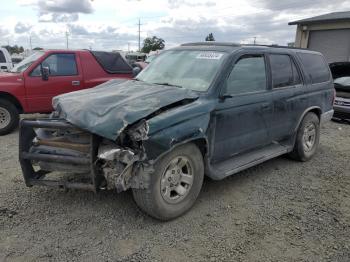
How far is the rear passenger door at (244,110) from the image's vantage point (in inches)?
157

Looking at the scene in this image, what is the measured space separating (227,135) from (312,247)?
1.53m

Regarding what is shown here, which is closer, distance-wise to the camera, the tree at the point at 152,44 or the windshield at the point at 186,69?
the windshield at the point at 186,69

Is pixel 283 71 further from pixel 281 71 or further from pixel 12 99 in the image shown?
pixel 12 99

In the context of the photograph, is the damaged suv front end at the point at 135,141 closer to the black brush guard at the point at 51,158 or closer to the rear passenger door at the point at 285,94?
the black brush guard at the point at 51,158

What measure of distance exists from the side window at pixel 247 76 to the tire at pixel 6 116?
17.0 ft

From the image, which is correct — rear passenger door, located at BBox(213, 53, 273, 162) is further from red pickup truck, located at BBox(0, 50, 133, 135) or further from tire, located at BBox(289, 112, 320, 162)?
red pickup truck, located at BBox(0, 50, 133, 135)

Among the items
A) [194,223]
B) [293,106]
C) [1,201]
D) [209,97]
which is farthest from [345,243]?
[1,201]

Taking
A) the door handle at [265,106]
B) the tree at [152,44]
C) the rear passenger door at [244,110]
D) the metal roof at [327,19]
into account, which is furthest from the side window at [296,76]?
the tree at [152,44]

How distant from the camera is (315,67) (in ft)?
19.0

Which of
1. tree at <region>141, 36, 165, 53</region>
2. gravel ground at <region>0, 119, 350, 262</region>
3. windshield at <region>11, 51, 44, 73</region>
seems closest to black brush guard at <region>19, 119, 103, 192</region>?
gravel ground at <region>0, 119, 350, 262</region>

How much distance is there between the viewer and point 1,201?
13.0ft

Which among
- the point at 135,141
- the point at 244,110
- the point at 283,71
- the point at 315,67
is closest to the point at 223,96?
the point at 244,110

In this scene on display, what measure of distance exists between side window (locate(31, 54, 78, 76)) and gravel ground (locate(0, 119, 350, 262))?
132 inches

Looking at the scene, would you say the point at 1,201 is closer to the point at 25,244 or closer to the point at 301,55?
the point at 25,244
